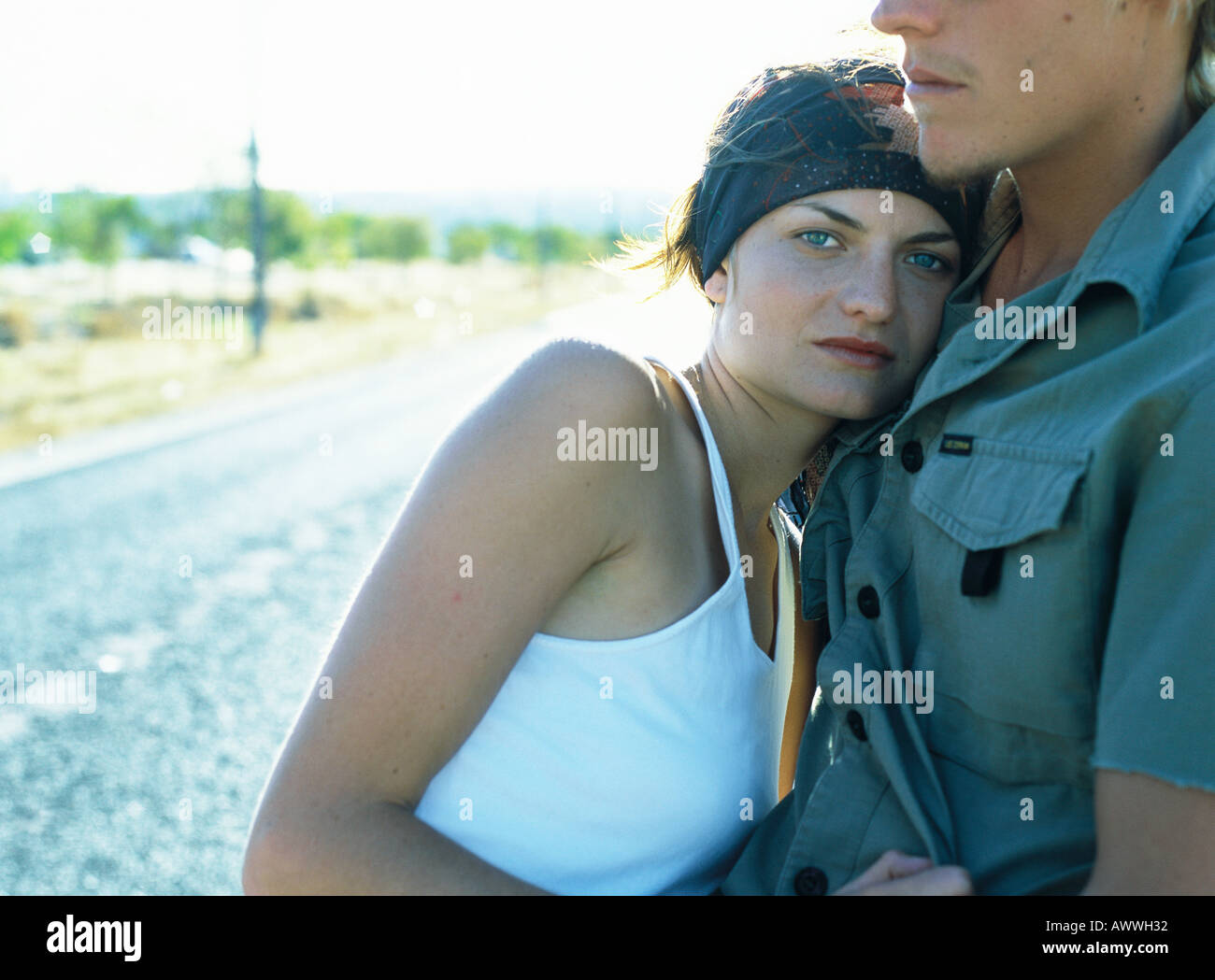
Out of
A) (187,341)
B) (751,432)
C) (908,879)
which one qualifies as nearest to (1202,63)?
(751,432)

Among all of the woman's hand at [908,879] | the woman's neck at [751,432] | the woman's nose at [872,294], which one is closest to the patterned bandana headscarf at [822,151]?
the woman's nose at [872,294]

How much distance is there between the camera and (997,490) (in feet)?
5.72

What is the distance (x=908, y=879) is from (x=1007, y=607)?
42cm

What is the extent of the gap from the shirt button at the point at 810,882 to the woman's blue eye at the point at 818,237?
3.90 ft

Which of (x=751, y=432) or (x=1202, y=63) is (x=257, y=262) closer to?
(x=751, y=432)

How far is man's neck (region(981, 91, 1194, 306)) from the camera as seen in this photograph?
78.8 inches

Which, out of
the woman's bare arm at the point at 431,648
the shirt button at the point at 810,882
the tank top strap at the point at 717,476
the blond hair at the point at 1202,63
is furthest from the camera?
the tank top strap at the point at 717,476

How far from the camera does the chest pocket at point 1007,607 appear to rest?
5.23ft

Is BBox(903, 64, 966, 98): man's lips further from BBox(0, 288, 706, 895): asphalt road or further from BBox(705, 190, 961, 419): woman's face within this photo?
BBox(0, 288, 706, 895): asphalt road

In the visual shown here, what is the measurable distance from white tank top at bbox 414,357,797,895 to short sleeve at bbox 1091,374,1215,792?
736 millimetres

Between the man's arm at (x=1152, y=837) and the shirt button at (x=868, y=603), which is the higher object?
the shirt button at (x=868, y=603)

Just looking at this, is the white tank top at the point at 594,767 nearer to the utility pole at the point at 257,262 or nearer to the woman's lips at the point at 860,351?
the woman's lips at the point at 860,351
